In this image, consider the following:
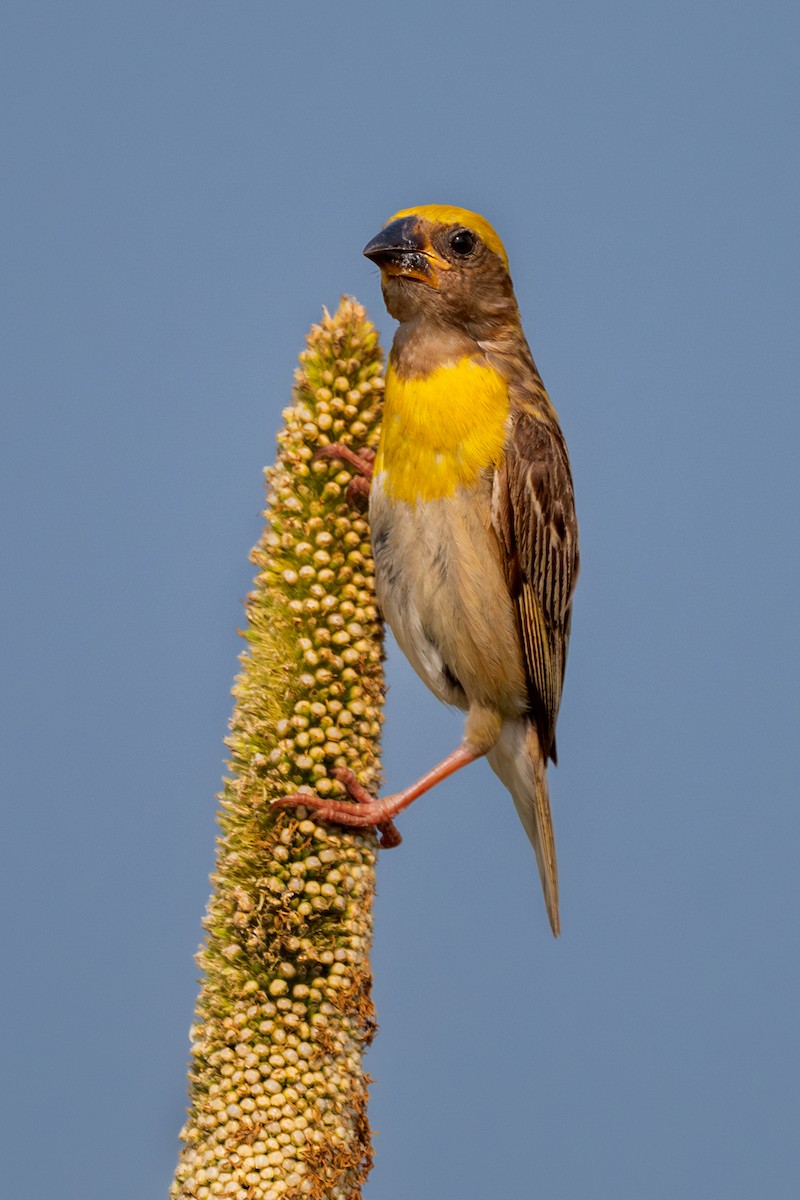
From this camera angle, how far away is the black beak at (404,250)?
4.16m

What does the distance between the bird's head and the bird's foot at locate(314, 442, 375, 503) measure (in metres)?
0.61

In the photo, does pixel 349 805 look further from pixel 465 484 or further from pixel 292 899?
pixel 465 484

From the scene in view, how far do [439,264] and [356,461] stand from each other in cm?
84

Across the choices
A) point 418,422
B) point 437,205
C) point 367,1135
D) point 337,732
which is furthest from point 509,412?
point 367,1135

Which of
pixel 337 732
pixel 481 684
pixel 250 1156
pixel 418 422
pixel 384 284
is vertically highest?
pixel 384 284

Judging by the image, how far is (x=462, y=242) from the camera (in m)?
4.25

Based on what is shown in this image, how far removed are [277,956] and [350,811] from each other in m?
0.41

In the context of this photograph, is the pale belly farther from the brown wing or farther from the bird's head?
the bird's head

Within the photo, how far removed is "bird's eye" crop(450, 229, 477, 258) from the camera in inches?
167

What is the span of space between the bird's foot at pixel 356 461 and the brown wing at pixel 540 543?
0.51m

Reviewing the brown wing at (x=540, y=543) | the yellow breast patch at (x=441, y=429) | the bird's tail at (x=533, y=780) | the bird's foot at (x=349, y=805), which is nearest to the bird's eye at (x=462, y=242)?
the yellow breast patch at (x=441, y=429)

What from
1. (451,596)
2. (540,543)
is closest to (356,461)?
(451,596)

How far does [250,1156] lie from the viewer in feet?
10.00

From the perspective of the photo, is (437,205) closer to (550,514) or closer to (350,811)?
(550,514)
